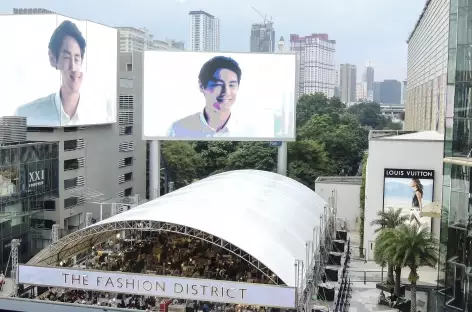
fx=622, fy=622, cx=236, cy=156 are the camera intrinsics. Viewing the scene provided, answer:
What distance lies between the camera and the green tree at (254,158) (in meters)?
50.6

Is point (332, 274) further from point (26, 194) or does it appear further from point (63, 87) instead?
point (63, 87)

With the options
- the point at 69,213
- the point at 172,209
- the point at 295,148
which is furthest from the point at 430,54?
the point at 172,209

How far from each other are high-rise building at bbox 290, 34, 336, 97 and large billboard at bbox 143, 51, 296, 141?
468 ft

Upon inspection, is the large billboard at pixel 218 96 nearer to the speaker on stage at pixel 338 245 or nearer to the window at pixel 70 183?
the window at pixel 70 183

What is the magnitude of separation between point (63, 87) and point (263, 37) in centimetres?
16402

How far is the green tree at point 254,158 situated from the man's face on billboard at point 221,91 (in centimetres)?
1245

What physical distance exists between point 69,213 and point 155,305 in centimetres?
1552

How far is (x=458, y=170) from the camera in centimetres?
1964

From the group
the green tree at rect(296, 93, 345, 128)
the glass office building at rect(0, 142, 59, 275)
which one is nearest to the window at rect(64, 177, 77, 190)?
the glass office building at rect(0, 142, 59, 275)

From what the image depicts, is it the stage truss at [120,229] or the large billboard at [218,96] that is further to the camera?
the large billboard at [218,96]

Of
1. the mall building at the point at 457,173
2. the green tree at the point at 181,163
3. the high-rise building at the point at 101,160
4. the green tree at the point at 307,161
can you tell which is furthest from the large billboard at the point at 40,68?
the mall building at the point at 457,173

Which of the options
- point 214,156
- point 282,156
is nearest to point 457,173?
point 282,156

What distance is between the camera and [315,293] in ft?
78.1

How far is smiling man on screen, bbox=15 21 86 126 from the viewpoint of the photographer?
116 feet
